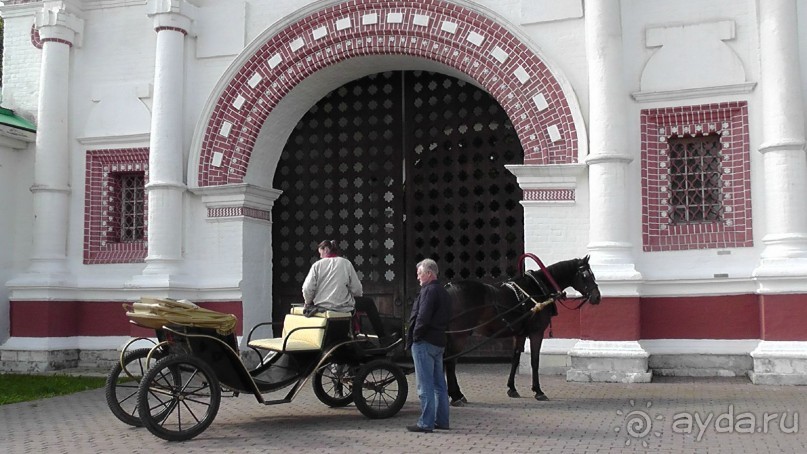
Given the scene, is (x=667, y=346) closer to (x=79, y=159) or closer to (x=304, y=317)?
(x=304, y=317)

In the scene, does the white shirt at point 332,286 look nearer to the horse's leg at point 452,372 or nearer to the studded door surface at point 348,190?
the horse's leg at point 452,372

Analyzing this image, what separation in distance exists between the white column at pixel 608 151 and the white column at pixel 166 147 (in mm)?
5762

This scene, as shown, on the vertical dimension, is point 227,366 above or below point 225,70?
below

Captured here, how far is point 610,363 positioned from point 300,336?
3.99m

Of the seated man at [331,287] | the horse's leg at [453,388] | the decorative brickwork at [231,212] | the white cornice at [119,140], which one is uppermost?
the white cornice at [119,140]

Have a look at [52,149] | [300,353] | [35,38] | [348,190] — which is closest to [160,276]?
[52,149]

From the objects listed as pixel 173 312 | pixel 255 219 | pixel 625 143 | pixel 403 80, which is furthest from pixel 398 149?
pixel 173 312

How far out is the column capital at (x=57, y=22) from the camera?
41.4 feet

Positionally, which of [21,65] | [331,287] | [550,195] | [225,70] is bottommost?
[331,287]

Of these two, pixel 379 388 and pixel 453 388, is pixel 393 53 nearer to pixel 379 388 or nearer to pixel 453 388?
pixel 453 388

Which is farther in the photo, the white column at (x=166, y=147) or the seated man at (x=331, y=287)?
the white column at (x=166, y=147)

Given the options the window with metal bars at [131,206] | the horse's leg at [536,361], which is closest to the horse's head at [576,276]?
the horse's leg at [536,361]

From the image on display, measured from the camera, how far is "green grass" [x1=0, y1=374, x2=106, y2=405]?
9.46m

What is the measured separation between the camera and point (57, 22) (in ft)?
41.4
